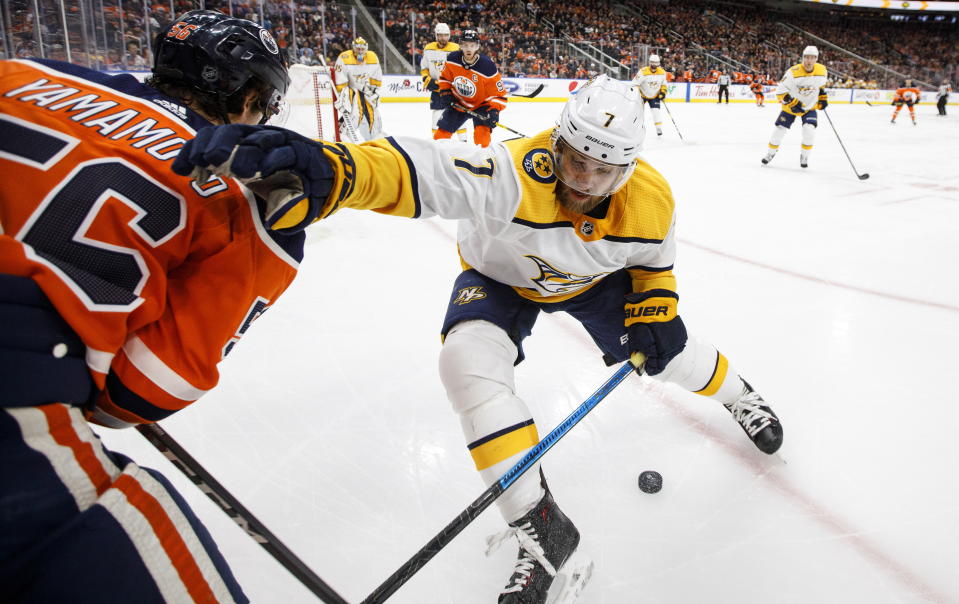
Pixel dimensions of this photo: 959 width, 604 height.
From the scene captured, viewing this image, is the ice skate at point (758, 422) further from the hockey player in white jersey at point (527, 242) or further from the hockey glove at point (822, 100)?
the hockey glove at point (822, 100)

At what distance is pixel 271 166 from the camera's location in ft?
2.97

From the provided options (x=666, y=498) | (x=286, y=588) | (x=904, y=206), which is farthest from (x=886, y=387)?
(x=904, y=206)

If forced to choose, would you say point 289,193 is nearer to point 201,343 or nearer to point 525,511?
point 201,343

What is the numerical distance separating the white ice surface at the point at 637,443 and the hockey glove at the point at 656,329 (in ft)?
1.27

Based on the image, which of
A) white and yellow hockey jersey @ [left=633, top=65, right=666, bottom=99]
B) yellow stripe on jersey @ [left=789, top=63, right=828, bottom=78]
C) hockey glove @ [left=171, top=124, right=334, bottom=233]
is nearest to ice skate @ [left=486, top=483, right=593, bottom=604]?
hockey glove @ [left=171, top=124, right=334, bottom=233]

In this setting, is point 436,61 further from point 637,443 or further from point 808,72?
point 637,443

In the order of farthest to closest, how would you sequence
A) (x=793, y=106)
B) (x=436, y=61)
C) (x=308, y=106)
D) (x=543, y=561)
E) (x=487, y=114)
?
(x=436, y=61), (x=793, y=106), (x=487, y=114), (x=308, y=106), (x=543, y=561)

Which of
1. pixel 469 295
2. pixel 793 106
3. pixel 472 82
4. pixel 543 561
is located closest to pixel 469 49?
pixel 472 82

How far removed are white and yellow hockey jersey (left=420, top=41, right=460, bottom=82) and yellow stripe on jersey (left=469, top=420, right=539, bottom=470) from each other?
257 inches

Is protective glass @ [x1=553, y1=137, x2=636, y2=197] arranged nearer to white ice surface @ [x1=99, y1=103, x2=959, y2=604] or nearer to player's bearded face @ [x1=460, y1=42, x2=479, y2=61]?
white ice surface @ [x1=99, y1=103, x2=959, y2=604]

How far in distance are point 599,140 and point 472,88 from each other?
5.30 m

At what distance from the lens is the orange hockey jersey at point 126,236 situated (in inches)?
27.5

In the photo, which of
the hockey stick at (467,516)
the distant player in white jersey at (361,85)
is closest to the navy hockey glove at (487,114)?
the distant player in white jersey at (361,85)

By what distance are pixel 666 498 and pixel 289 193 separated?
1.30 m
